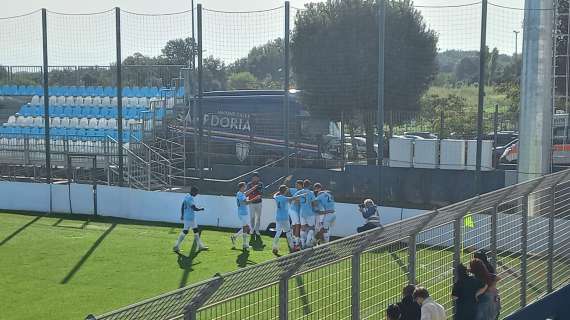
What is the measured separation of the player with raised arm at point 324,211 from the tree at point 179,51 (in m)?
7.34

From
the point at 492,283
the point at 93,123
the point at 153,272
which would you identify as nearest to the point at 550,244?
the point at 492,283

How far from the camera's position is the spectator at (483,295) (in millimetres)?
7816

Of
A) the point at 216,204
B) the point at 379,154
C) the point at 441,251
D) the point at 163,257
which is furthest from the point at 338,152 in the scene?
the point at 441,251

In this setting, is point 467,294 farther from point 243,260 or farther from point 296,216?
point 296,216

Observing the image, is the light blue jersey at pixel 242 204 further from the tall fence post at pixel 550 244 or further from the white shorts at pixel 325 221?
the tall fence post at pixel 550 244

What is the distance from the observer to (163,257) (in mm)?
16625

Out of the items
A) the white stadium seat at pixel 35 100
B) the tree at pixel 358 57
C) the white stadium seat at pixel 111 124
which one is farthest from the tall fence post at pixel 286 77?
the white stadium seat at pixel 35 100

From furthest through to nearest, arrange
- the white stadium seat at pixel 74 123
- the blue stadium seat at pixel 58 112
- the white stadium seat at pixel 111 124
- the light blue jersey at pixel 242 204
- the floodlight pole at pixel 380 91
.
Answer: the blue stadium seat at pixel 58 112, the white stadium seat at pixel 74 123, the white stadium seat at pixel 111 124, the floodlight pole at pixel 380 91, the light blue jersey at pixel 242 204

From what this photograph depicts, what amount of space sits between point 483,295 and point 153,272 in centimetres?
859

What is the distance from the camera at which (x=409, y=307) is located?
695cm

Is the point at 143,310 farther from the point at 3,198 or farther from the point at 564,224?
the point at 3,198

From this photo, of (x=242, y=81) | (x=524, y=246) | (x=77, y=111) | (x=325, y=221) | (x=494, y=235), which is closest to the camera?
(x=494, y=235)

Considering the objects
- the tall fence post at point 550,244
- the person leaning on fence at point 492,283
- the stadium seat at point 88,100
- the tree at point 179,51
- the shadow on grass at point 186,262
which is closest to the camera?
the person leaning on fence at point 492,283

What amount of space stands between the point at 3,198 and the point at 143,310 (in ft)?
72.4
